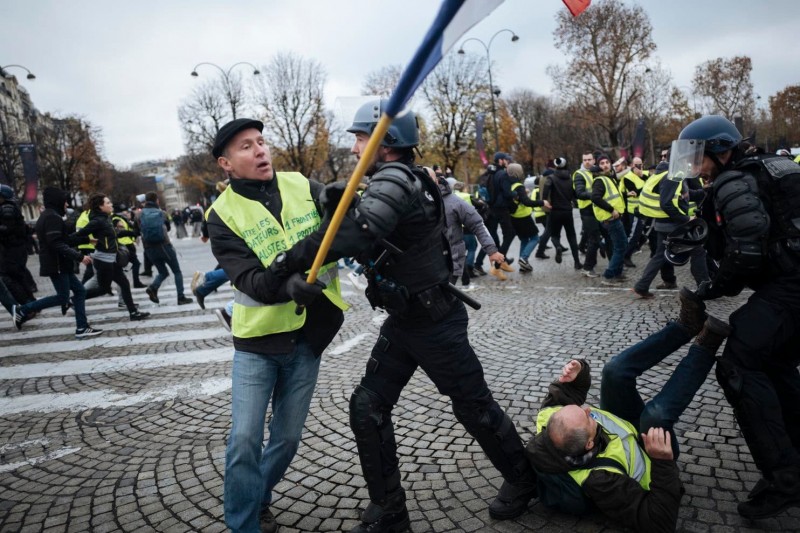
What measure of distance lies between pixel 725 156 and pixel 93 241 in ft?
27.3

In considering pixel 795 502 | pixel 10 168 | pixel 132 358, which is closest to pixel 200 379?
pixel 132 358

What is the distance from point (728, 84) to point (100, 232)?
5650cm

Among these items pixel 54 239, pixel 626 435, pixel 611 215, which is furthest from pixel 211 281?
pixel 611 215

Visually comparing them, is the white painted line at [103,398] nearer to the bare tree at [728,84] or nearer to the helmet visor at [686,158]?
the helmet visor at [686,158]

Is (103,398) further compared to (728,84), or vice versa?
(728,84)

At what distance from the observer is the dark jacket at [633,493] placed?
7.41 ft

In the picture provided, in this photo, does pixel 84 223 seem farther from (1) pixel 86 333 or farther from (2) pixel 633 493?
(2) pixel 633 493

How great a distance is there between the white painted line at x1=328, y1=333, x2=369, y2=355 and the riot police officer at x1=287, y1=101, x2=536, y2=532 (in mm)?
3175

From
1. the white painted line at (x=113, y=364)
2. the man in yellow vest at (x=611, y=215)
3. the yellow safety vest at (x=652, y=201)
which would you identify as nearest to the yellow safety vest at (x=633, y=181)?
the man in yellow vest at (x=611, y=215)

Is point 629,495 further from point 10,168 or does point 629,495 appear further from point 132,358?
point 10,168

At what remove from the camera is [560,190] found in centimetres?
954

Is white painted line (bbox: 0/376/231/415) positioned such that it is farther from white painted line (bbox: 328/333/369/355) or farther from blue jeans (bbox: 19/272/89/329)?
blue jeans (bbox: 19/272/89/329)

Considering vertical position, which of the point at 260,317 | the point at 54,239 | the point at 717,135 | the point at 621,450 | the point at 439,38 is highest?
the point at 439,38

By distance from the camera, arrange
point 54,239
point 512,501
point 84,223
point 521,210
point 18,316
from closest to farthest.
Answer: point 512,501, point 54,239, point 18,316, point 84,223, point 521,210
